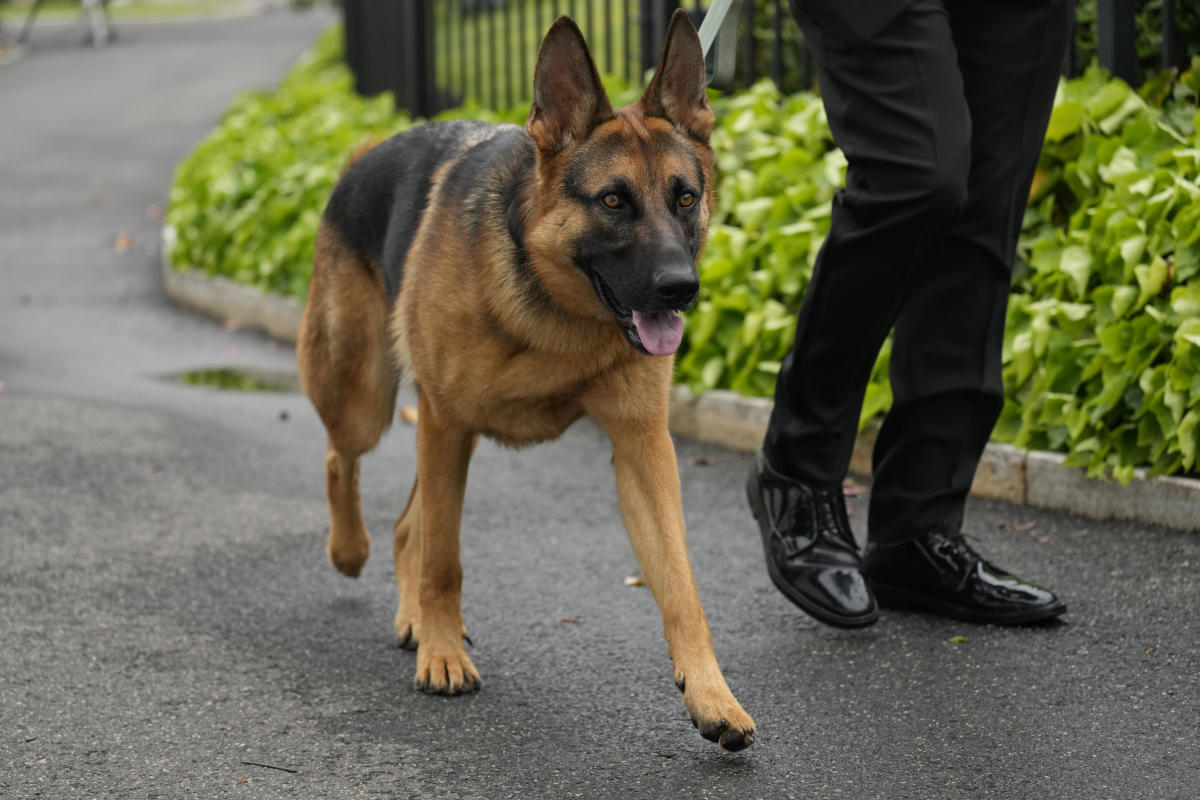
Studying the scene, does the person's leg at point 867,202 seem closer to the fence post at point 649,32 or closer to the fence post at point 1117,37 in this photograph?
the fence post at point 1117,37

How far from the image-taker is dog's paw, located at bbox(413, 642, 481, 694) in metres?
3.47

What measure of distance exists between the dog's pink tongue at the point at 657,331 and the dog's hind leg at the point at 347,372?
1.18m

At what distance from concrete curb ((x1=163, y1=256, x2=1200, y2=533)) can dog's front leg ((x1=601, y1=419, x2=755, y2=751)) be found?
1.85 metres

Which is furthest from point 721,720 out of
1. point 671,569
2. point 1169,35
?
point 1169,35

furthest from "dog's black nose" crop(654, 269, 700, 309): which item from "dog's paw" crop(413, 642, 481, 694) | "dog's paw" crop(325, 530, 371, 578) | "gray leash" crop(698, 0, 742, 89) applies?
"dog's paw" crop(325, 530, 371, 578)

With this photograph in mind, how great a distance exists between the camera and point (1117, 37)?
19.2 ft

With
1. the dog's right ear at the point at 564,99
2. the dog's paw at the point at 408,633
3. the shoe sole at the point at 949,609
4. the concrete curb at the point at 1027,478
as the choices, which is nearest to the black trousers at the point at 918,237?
the shoe sole at the point at 949,609

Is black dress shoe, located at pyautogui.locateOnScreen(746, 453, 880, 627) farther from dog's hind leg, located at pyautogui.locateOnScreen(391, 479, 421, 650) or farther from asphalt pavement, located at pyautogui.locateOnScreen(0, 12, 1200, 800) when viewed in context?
dog's hind leg, located at pyautogui.locateOnScreen(391, 479, 421, 650)

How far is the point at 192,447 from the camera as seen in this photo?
6016mm

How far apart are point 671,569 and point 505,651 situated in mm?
711

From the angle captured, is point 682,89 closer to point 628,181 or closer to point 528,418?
point 628,181

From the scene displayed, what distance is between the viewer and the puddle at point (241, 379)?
7.24 m

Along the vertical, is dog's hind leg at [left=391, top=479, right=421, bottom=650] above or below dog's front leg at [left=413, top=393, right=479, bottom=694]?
below

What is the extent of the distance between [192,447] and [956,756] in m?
3.89
